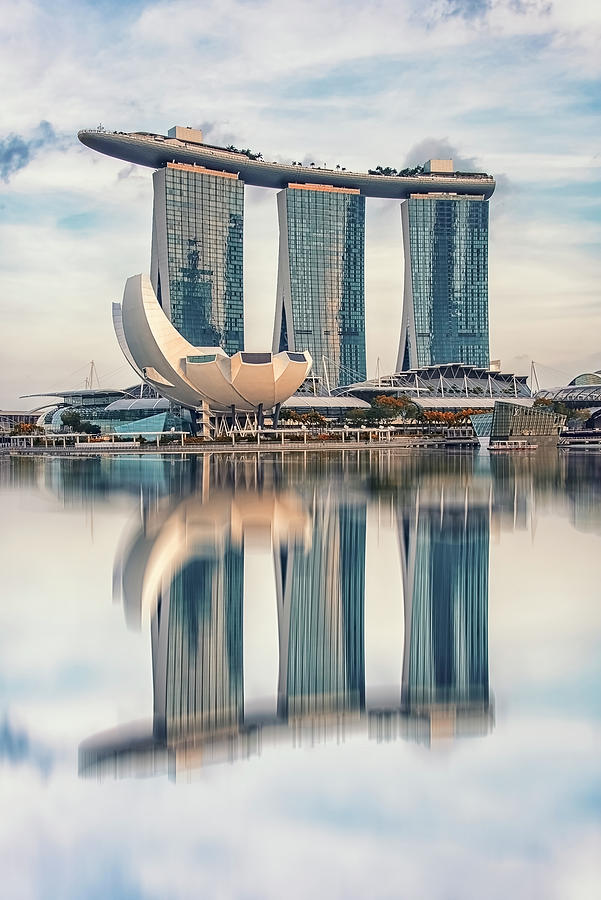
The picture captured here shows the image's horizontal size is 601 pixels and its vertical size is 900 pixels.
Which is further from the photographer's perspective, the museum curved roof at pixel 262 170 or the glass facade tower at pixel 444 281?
the glass facade tower at pixel 444 281

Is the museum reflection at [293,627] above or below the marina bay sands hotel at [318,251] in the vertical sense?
below

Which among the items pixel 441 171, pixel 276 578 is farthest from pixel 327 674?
pixel 441 171

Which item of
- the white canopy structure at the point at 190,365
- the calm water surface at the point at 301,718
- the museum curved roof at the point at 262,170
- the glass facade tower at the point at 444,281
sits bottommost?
the calm water surface at the point at 301,718

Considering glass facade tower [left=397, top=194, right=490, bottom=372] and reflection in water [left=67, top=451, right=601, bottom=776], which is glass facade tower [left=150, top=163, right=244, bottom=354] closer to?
glass facade tower [left=397, top=194, right=490, bottom=372]

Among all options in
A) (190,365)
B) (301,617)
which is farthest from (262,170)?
(301,617)

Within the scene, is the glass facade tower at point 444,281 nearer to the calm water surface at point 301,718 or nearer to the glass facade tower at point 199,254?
the glass facade tower at point 199,254

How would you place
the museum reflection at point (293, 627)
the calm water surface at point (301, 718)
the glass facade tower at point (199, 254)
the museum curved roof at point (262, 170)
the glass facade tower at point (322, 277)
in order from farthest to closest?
the glass facade tower at point (322, 277) < the glass facade tower at point (199, 254) < the museum curved roof at point (262, 170) < the museum reflection at point (293, 627) < the calm water surface at point (301, 718)

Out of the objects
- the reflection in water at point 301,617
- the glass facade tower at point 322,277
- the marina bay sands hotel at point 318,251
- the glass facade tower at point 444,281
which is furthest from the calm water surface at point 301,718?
the glass facade tower at point 444,281

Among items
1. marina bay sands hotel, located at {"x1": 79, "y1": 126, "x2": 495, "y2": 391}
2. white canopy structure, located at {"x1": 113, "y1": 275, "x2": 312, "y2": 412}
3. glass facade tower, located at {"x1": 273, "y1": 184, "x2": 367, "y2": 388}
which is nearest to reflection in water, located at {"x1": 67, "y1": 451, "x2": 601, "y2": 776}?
white canopy structure, located at {"x1": 113, "y1": 275, "x2": 312, "y2": 412}
